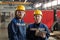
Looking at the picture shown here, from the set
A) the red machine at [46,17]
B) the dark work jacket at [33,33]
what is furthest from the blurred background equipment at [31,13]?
the dark work jacket at [33,33]

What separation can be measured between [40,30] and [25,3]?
926cm

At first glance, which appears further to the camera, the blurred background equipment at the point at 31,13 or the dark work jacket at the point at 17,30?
the blurred background equipment at the point at 31,13

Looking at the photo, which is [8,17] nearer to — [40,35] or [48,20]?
[48,20]

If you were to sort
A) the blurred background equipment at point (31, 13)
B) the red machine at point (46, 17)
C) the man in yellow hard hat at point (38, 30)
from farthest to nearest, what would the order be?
the red machine at point (46, 17)
the blurred background equipment at point (31, 13)
the man in yellow hard hat at point (38, 30)

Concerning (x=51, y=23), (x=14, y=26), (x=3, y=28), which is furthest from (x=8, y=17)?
(x=14, y=26)

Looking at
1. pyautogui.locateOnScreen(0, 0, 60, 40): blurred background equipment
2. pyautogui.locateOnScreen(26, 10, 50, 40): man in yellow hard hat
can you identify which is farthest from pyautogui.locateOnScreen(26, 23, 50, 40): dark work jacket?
pyautogui.locateOnScreen(0, 0, 60, 40): blurred background equipment

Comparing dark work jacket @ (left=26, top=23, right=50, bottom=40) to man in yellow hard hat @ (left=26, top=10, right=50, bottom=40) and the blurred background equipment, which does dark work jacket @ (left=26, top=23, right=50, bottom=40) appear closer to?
man in yellow hard hat @ (left=26, top=10, right=50, bottom=40)

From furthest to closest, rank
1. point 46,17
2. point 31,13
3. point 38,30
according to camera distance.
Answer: point 46,17, point 31,13, point 38,30

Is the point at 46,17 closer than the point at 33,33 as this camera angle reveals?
No

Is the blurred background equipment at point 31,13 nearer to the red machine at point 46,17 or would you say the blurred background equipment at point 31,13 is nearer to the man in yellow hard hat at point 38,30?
the red machine at point 46,17

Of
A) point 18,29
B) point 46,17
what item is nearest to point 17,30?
point 18,29

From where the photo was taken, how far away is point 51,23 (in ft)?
34.8

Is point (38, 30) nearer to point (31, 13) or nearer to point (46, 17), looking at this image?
point (31, 13)

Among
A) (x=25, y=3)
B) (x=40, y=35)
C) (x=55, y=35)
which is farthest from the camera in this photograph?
(x=25, y=3)
